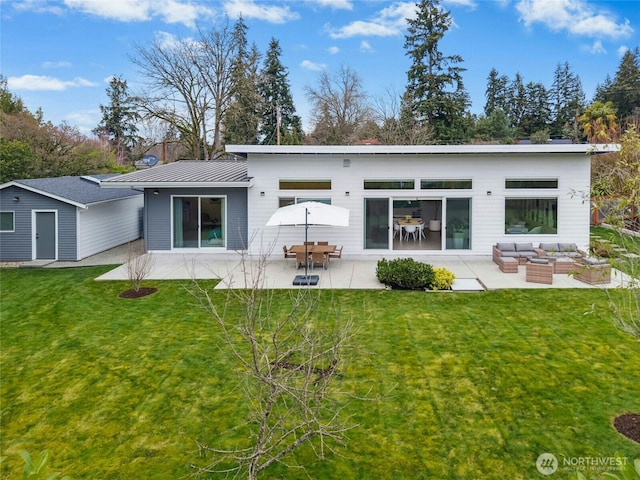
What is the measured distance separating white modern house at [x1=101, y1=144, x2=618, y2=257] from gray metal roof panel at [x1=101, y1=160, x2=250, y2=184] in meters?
0.09

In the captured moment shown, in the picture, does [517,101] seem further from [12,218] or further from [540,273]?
[12,218]

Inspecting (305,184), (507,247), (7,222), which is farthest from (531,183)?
(7,222)

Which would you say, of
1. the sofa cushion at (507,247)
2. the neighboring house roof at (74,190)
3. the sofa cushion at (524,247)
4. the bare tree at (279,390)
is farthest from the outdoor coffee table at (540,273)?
the neighboring house roof at (74,190)

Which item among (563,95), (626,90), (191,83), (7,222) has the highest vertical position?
(563,95)

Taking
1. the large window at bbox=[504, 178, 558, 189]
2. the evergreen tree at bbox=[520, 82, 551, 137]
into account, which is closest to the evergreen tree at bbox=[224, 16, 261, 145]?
the large window at bbox=[504, 178, 558, 189]

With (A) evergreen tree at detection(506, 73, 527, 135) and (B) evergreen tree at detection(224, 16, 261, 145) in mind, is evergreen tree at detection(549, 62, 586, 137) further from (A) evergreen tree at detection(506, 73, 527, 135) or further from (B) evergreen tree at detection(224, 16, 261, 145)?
(B) evergreen tree at detection(224, 16, 261, 145)

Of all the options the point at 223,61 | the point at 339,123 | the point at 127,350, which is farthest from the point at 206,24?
the point at 127,350

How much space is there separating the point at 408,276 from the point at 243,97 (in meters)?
25.6

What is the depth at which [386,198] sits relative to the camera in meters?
15.1

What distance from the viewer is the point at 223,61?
31828 mm

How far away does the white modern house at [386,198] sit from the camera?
1475cm

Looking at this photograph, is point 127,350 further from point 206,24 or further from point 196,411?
point 206,24

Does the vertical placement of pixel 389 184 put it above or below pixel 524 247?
above

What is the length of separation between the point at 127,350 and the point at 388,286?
6202 mm
